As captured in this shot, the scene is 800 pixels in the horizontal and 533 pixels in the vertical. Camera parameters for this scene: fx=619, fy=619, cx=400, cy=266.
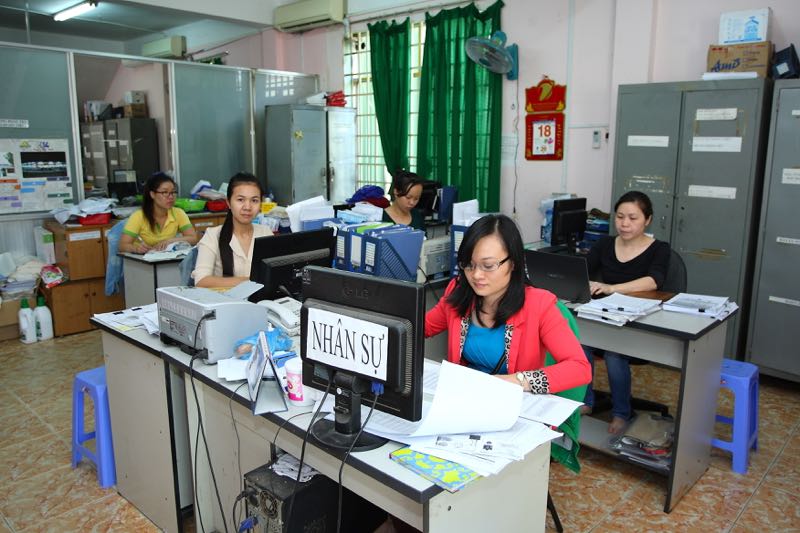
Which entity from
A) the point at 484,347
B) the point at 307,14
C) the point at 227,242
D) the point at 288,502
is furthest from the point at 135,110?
the point at 288,502

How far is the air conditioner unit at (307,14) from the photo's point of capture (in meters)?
6.50

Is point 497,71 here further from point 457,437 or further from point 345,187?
point 457,437

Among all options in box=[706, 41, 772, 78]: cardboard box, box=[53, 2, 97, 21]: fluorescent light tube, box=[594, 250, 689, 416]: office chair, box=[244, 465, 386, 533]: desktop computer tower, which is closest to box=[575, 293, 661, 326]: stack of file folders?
box=[594, 250, 689, 416]: office chair

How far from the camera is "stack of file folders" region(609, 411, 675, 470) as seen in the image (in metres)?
2.74

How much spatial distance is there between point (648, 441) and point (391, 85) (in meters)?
4.47

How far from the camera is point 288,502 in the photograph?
5.65ft

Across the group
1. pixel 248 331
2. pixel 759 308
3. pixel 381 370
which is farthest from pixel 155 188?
pixel 759 308

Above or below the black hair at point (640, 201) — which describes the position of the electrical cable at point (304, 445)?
below

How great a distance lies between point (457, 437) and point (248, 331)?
0.93 m

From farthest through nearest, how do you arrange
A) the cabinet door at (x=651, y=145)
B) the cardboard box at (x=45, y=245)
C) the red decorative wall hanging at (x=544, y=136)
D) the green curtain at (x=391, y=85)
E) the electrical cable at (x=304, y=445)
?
the green curtain at (x=391, y=85) → the red decorative wall hanging at (x=544, y=136) → the cardboard box at (x=45, y=245) → the cabinet door at (x=651, y=145) → the electrical cable at (x=304, y=445)

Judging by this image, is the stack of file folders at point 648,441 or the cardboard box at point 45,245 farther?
the cardboard box at point 45,245

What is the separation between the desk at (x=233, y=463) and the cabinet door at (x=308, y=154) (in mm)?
4031

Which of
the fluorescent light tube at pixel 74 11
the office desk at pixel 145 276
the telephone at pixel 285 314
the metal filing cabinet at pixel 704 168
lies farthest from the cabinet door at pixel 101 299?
the metal filing cabinet at pixel 704 168

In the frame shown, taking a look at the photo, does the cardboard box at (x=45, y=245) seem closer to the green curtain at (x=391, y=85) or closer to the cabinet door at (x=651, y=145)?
the green curtain at (x=391, y=85)
